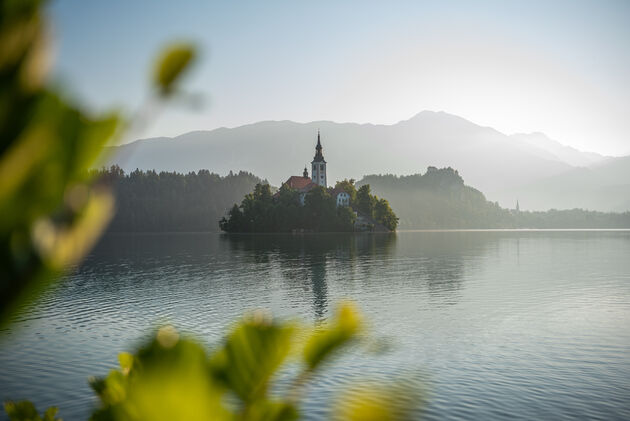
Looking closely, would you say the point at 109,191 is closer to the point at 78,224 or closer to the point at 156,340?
the point at 78,224

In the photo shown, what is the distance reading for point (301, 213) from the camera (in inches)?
6265

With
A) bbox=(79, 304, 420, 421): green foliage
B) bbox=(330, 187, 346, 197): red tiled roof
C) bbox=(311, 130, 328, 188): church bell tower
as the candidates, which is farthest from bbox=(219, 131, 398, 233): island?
bbox=(79, 304, 420, 421): green foliage

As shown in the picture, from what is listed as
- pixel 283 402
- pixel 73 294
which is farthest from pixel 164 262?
pixel 283 402

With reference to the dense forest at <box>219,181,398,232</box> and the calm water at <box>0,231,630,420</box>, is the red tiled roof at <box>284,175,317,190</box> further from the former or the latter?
the calm water at <box>0,231,630,420</box>

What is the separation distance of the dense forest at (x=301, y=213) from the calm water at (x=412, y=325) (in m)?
88.4

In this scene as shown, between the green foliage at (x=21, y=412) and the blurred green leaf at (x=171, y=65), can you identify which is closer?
the blurred green leaf at (x=171, y=65)

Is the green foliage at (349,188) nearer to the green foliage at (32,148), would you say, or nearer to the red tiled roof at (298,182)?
the red tiled roof at (298,182)

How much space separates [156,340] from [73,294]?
50.3 metres

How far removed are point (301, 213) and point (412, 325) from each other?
128 m

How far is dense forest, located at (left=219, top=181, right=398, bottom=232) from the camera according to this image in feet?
514

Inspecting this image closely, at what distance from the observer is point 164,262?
249 ft

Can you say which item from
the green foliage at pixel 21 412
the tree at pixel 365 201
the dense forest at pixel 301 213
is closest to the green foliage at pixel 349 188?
the tree at pixel 365 201

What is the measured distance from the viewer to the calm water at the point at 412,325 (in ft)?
61.4

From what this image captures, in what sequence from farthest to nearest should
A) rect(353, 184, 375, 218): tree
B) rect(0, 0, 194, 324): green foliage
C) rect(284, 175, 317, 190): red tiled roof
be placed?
rect(284, 175, 317, 190): red tiled roof
rect(353, 184, 375, 218): tree
rect(0, 0, 194, 324): green foliage
